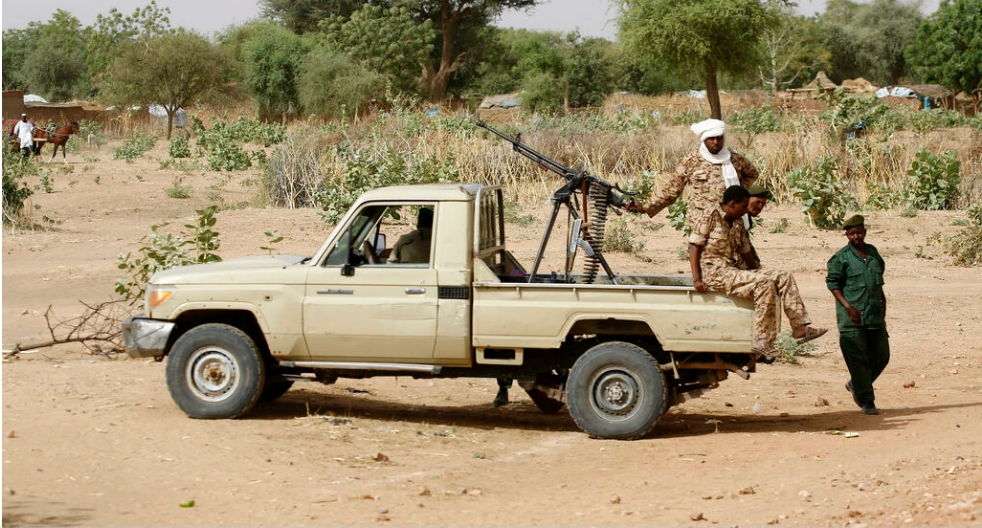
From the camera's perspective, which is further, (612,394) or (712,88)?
(712,88)

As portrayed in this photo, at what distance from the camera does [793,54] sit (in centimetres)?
5962

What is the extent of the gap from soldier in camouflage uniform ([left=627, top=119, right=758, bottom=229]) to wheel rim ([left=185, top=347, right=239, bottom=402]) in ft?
→ 10.1

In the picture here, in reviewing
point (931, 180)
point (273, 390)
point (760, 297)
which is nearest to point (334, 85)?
point (931, 180)

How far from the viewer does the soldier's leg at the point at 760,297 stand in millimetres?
7730

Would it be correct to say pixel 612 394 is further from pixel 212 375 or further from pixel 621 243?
pixel 621 243

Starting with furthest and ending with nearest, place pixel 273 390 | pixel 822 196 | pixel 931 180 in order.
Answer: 1. pixel 931 180
2. pixel 822 196
3. pixel 273 390

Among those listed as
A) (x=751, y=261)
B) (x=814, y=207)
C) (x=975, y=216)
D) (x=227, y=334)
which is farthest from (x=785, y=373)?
(x=814, y=207)

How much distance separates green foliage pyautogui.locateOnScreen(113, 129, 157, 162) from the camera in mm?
34188

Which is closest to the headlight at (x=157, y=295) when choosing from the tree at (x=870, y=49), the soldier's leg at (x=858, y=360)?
the soldier's leg at (x=858, y=360)

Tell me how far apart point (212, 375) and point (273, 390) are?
869mm

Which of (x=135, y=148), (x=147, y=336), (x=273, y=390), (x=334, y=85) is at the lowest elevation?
(x=273, y=390)

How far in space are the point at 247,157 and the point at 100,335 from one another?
1986 cm

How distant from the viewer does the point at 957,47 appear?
56.8m

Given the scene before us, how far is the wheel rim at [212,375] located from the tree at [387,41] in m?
42.8
